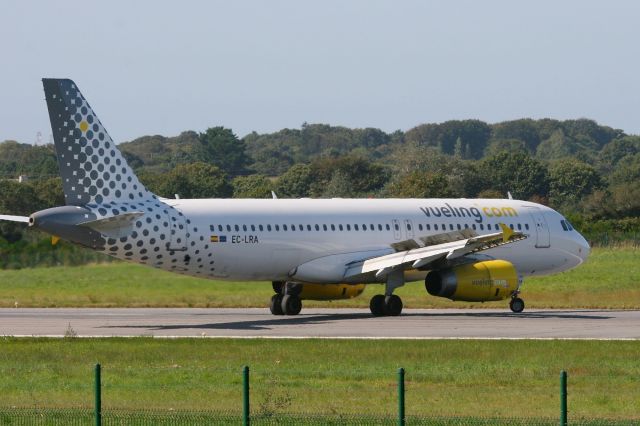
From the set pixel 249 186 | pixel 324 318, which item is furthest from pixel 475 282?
pixel 249 186

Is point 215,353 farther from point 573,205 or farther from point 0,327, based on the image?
point 573,205

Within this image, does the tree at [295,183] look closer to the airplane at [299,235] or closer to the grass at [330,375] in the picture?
the airplane at [299,235]

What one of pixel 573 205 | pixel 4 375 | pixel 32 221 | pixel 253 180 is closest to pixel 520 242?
pixel 32 221

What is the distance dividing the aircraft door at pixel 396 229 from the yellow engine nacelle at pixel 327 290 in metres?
2.23

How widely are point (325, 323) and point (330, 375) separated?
16.3m

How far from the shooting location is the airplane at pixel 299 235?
151 ft

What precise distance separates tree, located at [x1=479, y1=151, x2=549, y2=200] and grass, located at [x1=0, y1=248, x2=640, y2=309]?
74822mm

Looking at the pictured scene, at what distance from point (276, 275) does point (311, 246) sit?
161 centimetres

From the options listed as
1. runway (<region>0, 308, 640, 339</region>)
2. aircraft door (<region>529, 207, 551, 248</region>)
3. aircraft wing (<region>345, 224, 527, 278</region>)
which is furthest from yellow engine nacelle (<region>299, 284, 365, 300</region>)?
aircraft door (<region>529, 207, 551, 248</region>)

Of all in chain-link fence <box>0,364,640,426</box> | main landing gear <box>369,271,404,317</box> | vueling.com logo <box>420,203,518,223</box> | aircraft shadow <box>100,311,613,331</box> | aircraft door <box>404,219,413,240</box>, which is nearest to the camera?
chain-link fence <box>0,364,640,426</box>

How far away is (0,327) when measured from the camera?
4703 cm

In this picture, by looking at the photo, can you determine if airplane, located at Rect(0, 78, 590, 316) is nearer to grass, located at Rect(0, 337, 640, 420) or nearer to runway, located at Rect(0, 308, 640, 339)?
runway, located at Rect(0, 308, 640, 339)

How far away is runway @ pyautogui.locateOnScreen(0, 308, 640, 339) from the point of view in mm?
43000

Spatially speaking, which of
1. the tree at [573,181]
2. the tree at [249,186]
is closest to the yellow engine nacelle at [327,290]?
the tree at [249,186]
